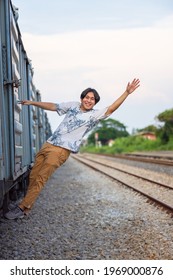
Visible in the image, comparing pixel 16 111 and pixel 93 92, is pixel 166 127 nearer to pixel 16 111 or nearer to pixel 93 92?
pixel 16 111

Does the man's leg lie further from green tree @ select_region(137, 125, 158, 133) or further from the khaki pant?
green tree @ select_region(137, 125, 158, 133)

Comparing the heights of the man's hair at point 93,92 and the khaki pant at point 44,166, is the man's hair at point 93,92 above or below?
above

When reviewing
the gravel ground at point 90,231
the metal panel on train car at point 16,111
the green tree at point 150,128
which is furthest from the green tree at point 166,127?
the metal panel on train car at point 16,111

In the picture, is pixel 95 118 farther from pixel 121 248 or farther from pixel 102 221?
pixel 102 221

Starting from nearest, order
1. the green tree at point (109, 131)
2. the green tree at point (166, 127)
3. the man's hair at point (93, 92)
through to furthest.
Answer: the man's hair at point (93, 92)
the green tree at point (166, 127)
the green tree at point (109, 131)

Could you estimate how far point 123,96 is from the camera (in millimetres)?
5262

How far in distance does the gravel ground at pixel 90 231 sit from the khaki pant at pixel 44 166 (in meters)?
0.81

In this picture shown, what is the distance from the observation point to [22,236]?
6965 mm

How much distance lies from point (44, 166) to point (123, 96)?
3.40ft

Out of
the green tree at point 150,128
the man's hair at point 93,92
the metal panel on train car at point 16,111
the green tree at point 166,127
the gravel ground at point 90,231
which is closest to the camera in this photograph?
the man's hair at point 93,92

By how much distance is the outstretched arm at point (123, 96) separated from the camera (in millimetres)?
5223

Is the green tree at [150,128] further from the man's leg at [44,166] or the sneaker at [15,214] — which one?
the man's leg at [44,166]

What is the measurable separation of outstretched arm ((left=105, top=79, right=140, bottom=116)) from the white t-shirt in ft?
0.18
